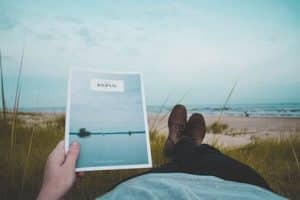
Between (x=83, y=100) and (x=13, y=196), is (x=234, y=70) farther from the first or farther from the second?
(x=13, y=196)

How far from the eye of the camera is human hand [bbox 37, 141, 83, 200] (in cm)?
72

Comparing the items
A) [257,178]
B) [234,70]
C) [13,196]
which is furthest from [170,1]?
[13,196]

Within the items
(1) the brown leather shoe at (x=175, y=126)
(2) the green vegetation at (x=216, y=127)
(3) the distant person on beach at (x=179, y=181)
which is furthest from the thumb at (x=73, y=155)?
(2) the green vegetation at (x=216, y=127)

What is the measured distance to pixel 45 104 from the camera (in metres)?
1.34

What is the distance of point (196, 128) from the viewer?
1.40 meters

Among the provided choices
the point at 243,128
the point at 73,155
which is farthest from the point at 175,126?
the point at 73,155

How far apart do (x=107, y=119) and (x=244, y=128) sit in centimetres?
77

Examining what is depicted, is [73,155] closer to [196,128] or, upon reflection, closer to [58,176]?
[58,176]

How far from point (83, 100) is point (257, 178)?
0.47 meters

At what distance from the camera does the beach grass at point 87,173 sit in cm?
124

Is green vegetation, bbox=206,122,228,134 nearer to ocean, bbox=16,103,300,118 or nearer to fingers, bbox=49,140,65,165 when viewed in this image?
ocean, bbox=16,103,300,118

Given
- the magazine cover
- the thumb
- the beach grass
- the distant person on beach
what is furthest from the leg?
the beach grass

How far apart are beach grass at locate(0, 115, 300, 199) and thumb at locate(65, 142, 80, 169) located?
488 millimetres

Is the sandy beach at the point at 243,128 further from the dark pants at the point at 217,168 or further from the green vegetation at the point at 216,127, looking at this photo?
the dark pants at the point at 217,168
